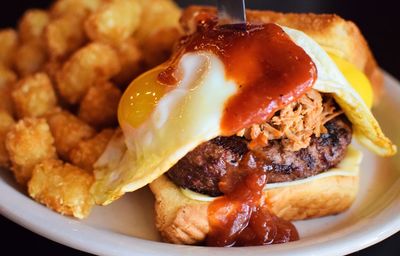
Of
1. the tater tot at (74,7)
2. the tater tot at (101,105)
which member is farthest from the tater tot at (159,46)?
the tater tot at (74,7)

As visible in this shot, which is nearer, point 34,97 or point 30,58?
point 34,97

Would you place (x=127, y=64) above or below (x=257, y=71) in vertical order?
below

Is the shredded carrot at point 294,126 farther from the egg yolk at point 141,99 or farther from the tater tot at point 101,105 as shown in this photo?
the tater tot at point 101,105

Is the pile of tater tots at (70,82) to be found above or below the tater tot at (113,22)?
below

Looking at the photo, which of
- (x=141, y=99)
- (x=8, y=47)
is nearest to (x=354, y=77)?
(x=141, y=99)

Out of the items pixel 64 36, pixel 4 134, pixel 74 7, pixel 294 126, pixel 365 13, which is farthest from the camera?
pixel 365 13

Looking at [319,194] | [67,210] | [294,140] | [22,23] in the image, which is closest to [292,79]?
[294,140]

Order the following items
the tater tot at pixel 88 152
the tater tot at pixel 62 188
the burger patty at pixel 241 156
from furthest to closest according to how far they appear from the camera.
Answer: the tater tot at pixel 88 152 → the tater tot at pixel 62 188 → the burger patty at pixel 241 156

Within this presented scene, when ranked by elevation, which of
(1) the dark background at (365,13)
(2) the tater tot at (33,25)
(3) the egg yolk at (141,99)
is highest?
(3) the egg yolk at (141,99)

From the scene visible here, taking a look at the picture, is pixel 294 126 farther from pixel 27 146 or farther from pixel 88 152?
pixel 27 146
